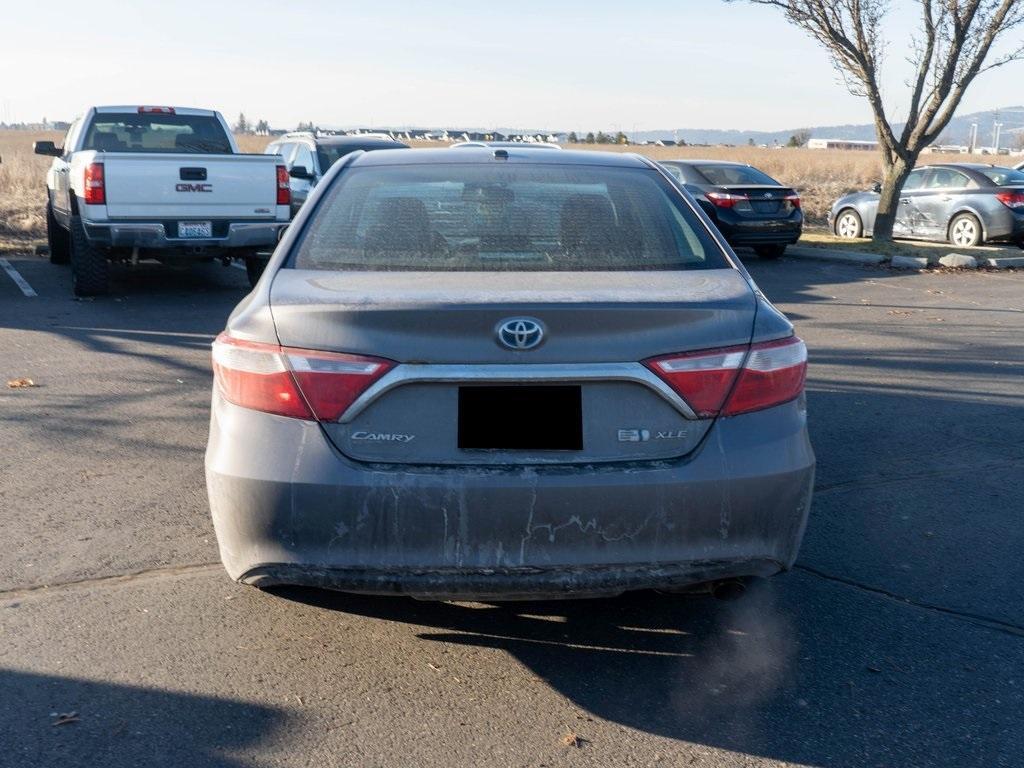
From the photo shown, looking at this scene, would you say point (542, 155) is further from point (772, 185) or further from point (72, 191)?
point (772, 185)

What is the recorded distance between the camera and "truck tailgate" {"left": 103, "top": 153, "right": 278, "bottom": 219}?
11297 millimetres

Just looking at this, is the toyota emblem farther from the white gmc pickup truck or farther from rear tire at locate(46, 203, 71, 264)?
rear tire at locate(46, 203, 71, 264)

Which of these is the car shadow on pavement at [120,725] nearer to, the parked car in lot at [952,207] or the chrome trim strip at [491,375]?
the chrome trim strip at [491,375]

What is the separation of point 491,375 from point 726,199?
47.4 feet

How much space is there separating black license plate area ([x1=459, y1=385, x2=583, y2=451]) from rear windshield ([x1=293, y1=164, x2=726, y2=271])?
654 mm

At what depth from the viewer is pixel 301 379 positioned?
3.39 metres

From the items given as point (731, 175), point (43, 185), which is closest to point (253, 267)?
point (731, 175)

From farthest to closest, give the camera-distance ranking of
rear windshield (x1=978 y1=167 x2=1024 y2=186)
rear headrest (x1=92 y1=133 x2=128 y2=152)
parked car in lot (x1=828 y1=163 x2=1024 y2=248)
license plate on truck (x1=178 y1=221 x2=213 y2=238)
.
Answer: rear windshield (x1=978 y1=167 x2=1024 y2=186) < parked car in lot (x1=828 y1=163 x2=1024 y2=248) < rear headrest (x1=92 y1=133 x2=128 y2=152) < license plate on truck (x1=178 y1=221 x2=213 y2=238)

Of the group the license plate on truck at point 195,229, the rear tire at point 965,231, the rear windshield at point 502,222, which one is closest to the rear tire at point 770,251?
the rear tire at point 965,231

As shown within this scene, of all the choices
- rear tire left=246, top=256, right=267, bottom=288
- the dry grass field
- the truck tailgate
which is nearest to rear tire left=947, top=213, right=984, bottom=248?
the dry grass field

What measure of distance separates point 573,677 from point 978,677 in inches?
51.1

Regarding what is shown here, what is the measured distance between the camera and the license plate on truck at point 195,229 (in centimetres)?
1153

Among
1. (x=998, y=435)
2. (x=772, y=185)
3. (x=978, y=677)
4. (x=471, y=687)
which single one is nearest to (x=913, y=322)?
(x=998, y=435)

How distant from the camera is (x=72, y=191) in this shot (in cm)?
1191
